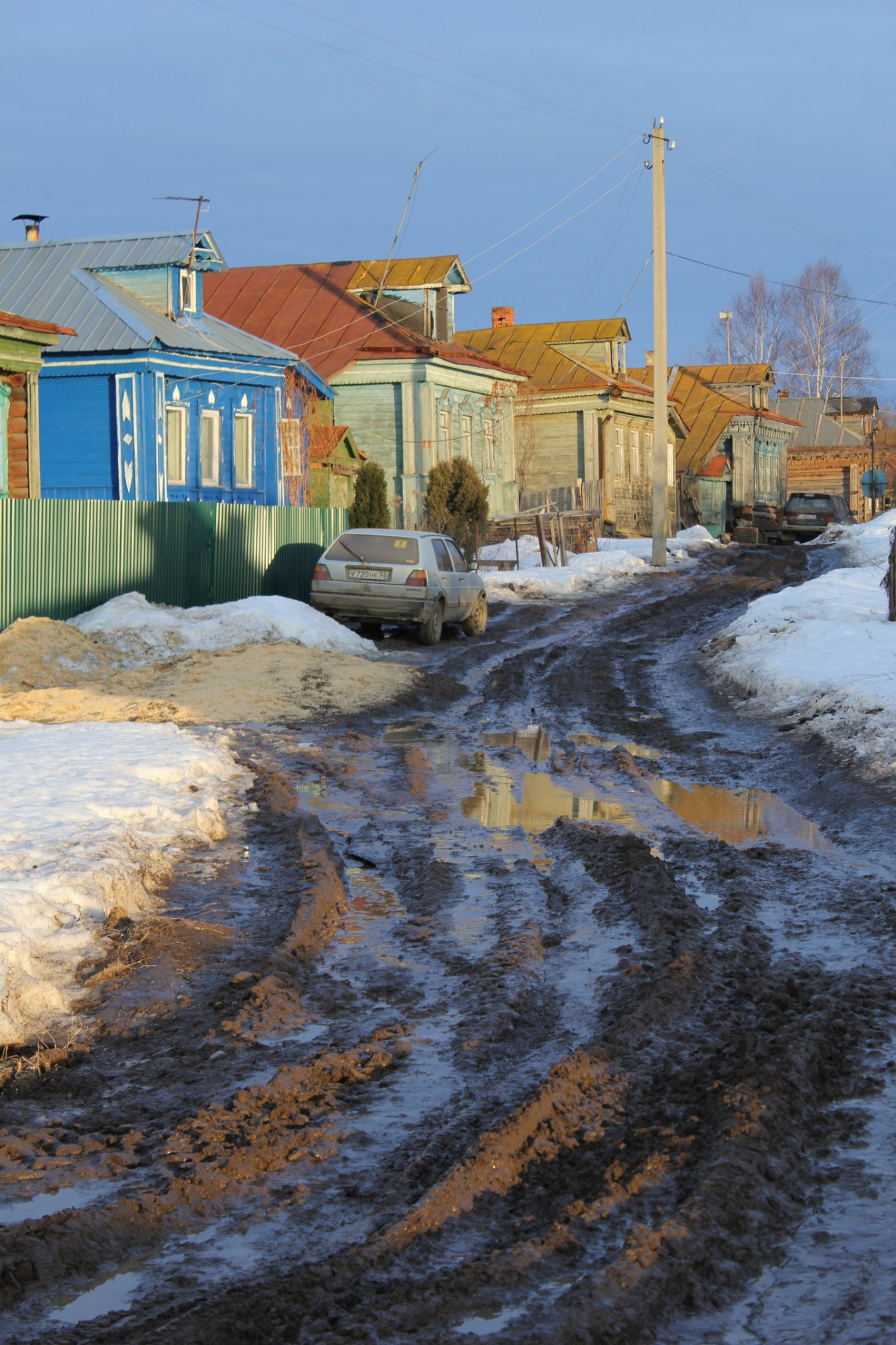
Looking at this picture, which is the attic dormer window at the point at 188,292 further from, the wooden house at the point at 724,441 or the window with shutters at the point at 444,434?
the wooden house at the point at 724,441

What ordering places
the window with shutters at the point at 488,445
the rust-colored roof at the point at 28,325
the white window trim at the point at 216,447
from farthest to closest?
1. the window with shutters at the point at 488,445
2. the white window trim at the point at 216,447
3. the rust-colored roof at the point at 28,325

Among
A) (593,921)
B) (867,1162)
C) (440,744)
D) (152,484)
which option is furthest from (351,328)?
(867,1162)

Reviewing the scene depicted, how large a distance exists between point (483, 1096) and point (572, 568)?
1094 inches

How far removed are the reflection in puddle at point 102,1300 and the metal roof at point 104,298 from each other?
24773 mm

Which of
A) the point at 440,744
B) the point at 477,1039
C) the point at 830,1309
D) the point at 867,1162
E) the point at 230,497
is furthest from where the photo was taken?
the point at 230,497

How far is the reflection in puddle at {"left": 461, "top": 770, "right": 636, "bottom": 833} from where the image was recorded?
8.35m

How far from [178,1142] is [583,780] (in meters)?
6.16

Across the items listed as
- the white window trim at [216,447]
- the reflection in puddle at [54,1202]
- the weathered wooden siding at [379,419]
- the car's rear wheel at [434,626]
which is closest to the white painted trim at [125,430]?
the white window trim at [216,447]

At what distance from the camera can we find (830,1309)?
2973 mm

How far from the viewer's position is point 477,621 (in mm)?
20719

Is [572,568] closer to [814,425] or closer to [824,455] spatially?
[824,455]

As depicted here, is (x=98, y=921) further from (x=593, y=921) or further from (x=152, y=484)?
(x=152, y=484)

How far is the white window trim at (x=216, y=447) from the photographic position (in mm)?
28516

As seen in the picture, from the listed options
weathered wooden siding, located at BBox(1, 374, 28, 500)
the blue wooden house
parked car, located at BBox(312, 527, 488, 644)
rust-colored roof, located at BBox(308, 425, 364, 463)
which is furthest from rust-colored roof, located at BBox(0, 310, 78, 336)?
rust-colored roof, located at BBox(308, 425, 364, 463)
